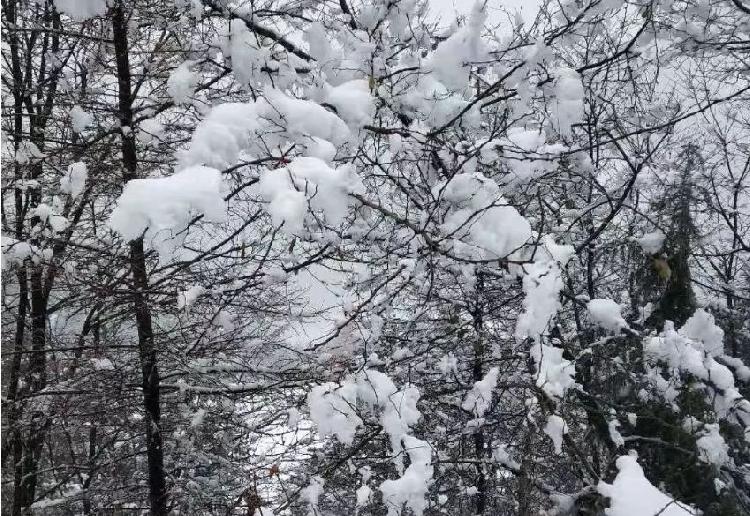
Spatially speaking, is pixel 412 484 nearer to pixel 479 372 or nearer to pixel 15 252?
pixel 15 252

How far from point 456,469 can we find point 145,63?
4.22m

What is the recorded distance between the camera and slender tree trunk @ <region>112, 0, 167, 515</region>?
432cm

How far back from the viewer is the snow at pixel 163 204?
1.44 metres

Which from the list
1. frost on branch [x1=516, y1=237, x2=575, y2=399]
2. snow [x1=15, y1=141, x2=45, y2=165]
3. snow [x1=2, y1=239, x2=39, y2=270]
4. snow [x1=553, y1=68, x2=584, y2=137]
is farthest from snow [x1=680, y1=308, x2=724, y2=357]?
snow [x1=15, y1=141, x2=45, y2=165]

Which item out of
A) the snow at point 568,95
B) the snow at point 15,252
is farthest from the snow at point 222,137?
the snow at point 15,252

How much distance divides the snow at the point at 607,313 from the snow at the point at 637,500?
0.88 m

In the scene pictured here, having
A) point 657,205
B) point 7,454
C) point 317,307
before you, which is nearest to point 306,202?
point 657,205

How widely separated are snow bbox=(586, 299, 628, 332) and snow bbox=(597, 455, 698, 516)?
88cm

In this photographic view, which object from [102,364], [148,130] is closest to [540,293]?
[148,130]

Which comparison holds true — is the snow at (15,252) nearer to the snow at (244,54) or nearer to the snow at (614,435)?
the snow at (244,54)

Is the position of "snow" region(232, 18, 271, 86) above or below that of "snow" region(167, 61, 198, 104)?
below

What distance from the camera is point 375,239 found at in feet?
10.2

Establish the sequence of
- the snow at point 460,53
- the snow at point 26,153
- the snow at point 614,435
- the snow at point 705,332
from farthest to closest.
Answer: the snow at point 26,153
the snow at point 705,332
the snow at point 614,435
the snow at point 460,53

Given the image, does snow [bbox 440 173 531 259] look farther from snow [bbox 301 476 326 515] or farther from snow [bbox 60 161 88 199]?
snow [bbox 60 161 88 199]
